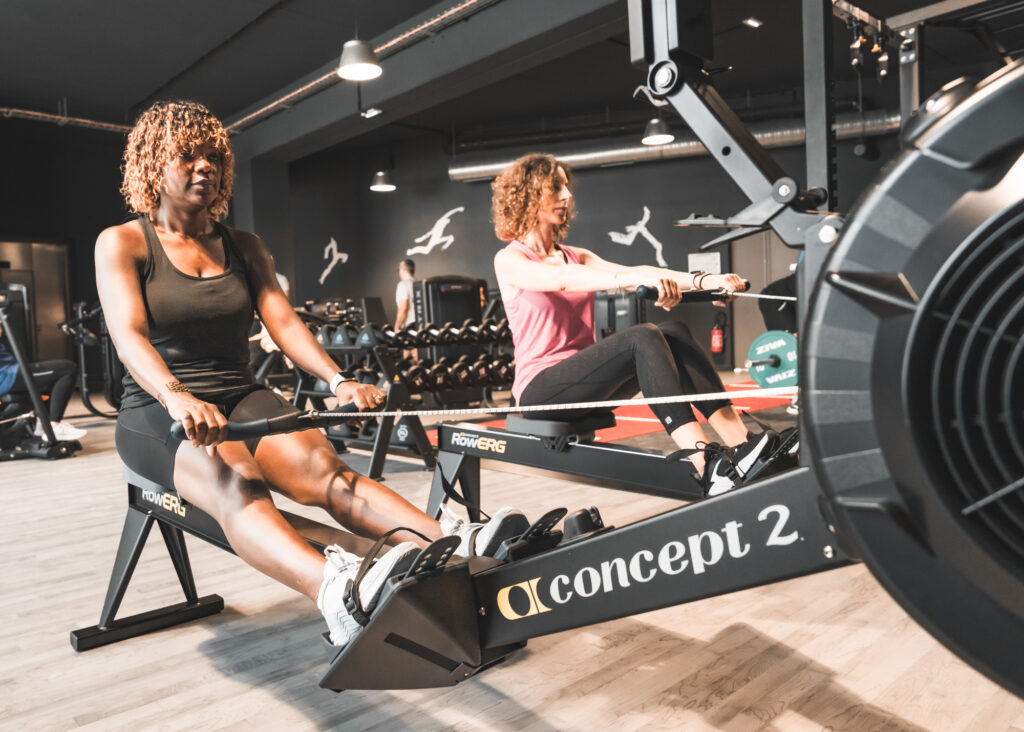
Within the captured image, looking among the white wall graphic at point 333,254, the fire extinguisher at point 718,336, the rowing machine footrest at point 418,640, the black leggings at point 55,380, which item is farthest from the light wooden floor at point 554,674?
the white wall graphic at point 333,254

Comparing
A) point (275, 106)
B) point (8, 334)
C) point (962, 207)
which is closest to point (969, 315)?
point (962, 207)

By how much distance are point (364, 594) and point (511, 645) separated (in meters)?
0.27

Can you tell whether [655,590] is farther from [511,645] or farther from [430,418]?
[430,418]

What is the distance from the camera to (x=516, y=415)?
2574mm

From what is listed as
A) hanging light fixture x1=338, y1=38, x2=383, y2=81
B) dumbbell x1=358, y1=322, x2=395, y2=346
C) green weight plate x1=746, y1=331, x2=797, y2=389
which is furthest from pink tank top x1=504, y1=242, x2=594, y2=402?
hanging light fixture x1=338, y1=38, x2=383, y2=81

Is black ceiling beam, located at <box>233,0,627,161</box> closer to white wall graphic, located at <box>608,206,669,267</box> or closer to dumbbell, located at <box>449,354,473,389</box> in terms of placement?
white wall graphic, located at <box>608,206,669,267</box>

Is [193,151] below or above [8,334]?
above

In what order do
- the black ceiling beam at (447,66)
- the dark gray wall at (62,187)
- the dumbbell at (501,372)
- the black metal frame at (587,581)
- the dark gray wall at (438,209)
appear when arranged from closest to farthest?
the black metal frame at (587,581)
the dumbbell at (501,372)
the black ceiling beam at (447,66)
the dark gray wall at (438,209)
the dark gray wall at (62,187)

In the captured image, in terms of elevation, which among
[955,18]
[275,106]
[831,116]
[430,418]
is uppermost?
[275,106]

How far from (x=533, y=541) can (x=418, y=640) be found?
0.84 feet

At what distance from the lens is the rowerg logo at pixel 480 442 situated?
2480mm

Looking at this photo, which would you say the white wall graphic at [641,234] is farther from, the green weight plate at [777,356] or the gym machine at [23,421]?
the gym machine at [23,421]

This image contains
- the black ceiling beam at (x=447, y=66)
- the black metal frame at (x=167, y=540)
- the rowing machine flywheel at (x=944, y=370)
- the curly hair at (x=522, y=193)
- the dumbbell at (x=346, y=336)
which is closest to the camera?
the rowing machine flywheel at (x=944, y=370)

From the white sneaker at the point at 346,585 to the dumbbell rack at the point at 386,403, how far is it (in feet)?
7.10
